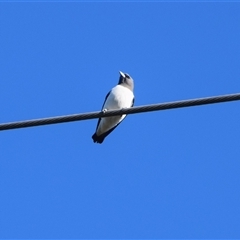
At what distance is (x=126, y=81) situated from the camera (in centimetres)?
1256

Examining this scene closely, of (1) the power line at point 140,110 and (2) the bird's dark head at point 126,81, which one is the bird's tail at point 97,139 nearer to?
(2) the bird's dark head at point 126,81

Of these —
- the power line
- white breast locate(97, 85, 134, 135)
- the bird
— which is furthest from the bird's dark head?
the power line

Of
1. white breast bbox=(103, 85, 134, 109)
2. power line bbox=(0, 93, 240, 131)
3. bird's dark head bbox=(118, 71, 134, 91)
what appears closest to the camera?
power line bbox=(0, 93, 240, 131)

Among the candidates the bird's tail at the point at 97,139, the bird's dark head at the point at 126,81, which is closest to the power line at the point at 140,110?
the bird's tail at the point at 97,139

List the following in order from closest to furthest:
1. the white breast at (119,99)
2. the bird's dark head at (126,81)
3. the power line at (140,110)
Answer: the power line at (140,110) → the white breast at (119,99) → the bird's dark head at (126,81)

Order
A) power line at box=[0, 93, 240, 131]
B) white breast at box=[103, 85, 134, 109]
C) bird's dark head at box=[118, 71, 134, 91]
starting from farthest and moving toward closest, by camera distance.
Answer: bird's dark head at box=[118, 71, 134, 91]
white breast at box=[103, 85, 134, 109]
power line at box=[0, 93, 240, 131]

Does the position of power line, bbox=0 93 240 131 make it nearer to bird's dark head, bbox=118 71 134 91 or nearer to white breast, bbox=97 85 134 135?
white breast, bbox=97 85 134 135

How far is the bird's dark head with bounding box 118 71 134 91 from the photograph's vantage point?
12445mm

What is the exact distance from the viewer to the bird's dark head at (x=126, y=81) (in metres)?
12.4

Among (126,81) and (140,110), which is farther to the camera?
(126,81)

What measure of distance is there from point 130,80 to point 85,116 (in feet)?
17.7

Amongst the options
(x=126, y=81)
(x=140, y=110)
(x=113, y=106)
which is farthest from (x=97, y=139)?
(x=140, y=110)

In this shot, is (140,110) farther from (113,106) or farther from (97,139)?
(97,139)

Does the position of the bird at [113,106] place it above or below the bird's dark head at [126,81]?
below
